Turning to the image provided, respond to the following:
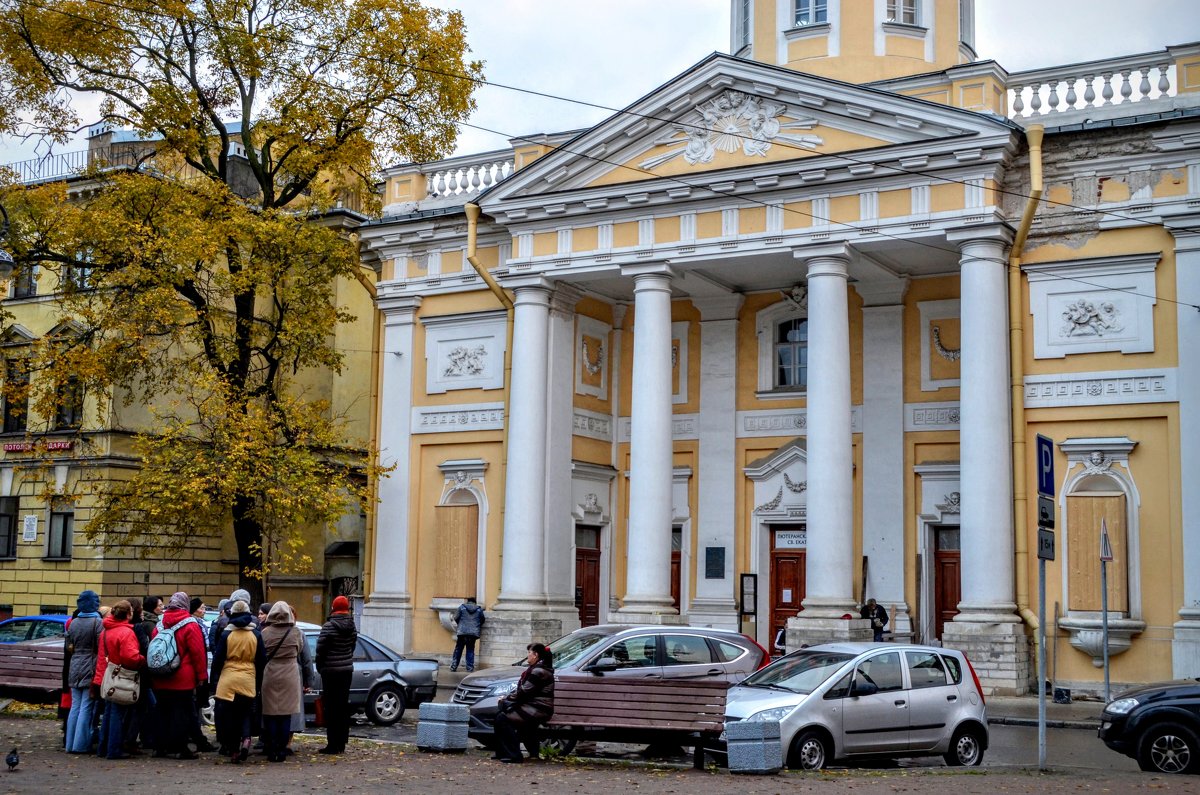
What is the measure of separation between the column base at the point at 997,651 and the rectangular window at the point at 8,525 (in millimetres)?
22671

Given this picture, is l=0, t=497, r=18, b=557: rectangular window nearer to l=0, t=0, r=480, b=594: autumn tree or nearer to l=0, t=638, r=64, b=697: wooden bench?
l=0, t=0, r=480, b=594: autumn tree

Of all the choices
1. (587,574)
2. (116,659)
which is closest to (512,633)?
(587,574)

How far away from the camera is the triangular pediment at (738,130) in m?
23.7

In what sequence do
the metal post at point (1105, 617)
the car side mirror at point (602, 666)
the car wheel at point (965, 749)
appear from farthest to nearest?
the metal post at point (1105, 617)
the car side mirror at point (602, 666)
the car wheel at point (965, 749)

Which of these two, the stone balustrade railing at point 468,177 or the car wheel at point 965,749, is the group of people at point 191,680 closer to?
the car wheel at point 965,749

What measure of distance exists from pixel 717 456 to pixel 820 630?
18.8 feet

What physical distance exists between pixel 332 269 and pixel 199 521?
5286 mm

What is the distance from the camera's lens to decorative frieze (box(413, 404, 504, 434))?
28.7 metres

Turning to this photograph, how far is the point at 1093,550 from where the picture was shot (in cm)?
2286

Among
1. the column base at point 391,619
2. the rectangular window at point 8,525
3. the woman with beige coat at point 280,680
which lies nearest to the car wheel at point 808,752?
the woman with beige coat at point 280,680

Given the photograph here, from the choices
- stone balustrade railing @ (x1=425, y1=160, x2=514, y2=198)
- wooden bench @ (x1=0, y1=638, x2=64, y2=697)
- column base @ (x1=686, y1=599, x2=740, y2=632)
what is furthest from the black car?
stone balustrade railing @ (x1=425, y1=160, x2=514, y2=198)

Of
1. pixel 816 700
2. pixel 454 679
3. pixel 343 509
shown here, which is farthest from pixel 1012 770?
pixel 343 509

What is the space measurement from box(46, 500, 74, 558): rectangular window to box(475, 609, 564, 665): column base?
11.9 metres

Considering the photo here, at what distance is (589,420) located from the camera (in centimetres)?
2906
